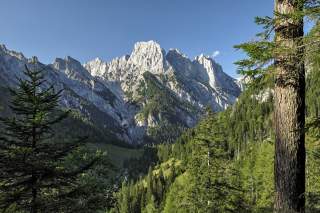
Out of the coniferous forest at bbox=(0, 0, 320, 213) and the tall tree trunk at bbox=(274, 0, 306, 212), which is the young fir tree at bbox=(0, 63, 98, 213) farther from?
the tall tree trunk at bbox=(274, 0, 306, 212)

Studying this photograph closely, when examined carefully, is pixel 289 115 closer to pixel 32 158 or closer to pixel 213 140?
pixel 32 158

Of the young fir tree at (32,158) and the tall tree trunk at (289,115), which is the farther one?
the young fir tree at (32,158)

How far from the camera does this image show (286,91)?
806 centimetres

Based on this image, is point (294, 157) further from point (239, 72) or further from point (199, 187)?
point (199, 187)

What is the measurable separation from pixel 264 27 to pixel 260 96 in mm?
2210

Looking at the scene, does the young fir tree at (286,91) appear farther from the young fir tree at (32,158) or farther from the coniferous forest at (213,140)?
the young fir tree at (32,158)

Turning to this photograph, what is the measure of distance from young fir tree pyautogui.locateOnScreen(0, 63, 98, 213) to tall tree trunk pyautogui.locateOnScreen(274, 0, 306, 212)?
1015cm

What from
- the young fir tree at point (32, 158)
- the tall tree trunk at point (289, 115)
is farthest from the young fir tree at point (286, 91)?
the young fir tree at point (32, 158)

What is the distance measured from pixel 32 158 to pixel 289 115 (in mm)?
11022

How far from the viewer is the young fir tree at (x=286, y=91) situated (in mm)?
7555

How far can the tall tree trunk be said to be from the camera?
756cm

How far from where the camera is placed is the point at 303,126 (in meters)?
7.83

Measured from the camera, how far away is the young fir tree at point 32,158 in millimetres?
14227

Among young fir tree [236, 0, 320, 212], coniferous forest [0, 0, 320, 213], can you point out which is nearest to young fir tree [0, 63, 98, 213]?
coniferous forest [0, 0, 320, 213]
